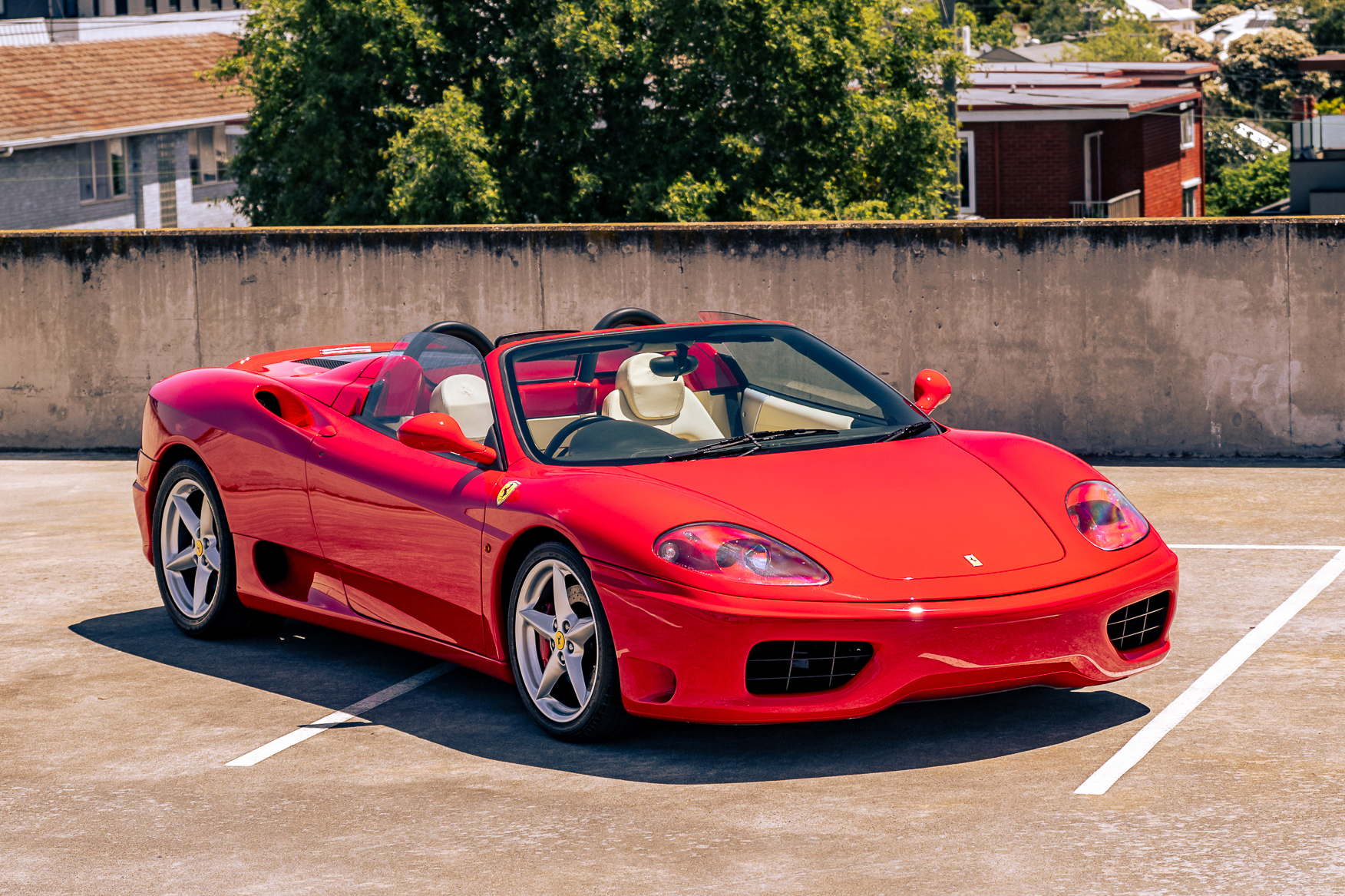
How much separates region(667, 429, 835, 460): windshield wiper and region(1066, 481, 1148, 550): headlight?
0.88m

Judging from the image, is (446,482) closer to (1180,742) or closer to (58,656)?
(58,656)

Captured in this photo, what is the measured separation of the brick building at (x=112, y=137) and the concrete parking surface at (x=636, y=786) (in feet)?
106

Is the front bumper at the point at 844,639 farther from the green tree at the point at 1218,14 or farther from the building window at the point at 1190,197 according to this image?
the green tree at the point at 1218,14

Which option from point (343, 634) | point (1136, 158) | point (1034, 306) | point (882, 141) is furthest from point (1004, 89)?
point (343, 634)

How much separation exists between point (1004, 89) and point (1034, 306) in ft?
98.8

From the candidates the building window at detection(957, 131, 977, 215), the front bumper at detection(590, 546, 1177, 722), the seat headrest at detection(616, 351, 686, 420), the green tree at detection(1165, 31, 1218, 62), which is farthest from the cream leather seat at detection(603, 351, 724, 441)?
the green tree at detection(1165, 31, 1218, 62)

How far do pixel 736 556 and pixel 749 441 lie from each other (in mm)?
829

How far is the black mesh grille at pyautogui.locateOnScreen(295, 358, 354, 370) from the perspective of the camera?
728 centimetres

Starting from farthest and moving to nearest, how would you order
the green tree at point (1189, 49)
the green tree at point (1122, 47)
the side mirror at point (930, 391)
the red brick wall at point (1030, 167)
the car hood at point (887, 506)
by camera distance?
1. the green tree at point (1189, 49)
2. the green tree at point (1122, 47)
3. the red brick wall at point (1030, 167)
4. the side mirror at point (930, 391)
5. the car hood at point (887, 506)

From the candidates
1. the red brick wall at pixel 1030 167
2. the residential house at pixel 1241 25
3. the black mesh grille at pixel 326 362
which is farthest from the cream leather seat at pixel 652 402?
the residential house at pixel 1241 25

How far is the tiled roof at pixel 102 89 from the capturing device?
37.5m

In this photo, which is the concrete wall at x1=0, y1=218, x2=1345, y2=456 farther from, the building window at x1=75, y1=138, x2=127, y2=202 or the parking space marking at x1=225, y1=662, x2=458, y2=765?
the building window at x1=75, y1=138, x2=127, y2=202

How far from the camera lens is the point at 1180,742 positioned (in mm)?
5074

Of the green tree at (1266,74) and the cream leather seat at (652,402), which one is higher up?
the green tree at (1266,74)
